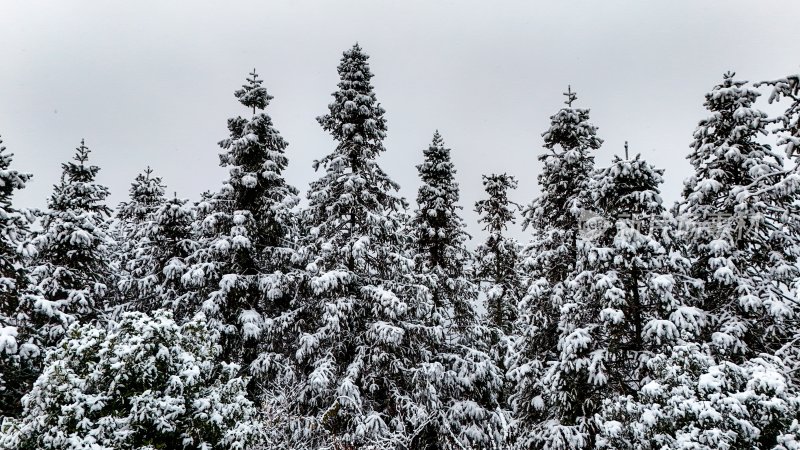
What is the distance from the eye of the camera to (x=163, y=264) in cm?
2278

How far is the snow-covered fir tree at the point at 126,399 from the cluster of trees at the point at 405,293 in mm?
75

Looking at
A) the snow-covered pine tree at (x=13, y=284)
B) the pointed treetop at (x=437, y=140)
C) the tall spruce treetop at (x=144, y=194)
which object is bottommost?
the snow-covered pine tree at (x=13, y=284)

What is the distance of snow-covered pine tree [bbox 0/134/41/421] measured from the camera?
15.3m

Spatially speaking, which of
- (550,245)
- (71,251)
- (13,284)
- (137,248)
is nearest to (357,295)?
(550,245)

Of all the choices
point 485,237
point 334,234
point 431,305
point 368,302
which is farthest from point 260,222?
point 485,237

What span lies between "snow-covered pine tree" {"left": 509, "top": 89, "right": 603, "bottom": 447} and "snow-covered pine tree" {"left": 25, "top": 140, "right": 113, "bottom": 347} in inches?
596

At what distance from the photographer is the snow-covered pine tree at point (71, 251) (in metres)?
18.3

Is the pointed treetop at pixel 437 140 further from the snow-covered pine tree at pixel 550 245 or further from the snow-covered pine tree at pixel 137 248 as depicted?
the snow-covered pine tree at pixel 137 248

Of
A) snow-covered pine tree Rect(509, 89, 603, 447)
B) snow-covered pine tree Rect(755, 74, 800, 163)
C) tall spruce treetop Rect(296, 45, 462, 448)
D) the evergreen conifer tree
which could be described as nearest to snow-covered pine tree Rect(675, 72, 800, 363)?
snow-covered pine tree Rect(509, 89, 603, 447)

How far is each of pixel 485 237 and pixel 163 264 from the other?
47.7 feet

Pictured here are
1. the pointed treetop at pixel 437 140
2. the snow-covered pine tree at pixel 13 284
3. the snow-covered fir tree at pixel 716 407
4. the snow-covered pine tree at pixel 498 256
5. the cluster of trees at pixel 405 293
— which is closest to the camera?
the snow-covered fir tree at pixel 716 407

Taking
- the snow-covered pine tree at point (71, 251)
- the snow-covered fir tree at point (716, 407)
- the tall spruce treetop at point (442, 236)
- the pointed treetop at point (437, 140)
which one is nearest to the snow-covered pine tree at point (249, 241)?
the snow-covered pine tree at point (71, 251)

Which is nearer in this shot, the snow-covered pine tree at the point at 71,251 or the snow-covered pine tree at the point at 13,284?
the snow-covered pine tree at the point at 13,284

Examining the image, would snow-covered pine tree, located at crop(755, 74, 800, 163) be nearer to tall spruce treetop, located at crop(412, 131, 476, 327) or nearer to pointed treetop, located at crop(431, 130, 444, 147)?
tall spruce treetop, located at crop(412, 131, 476, 327)
